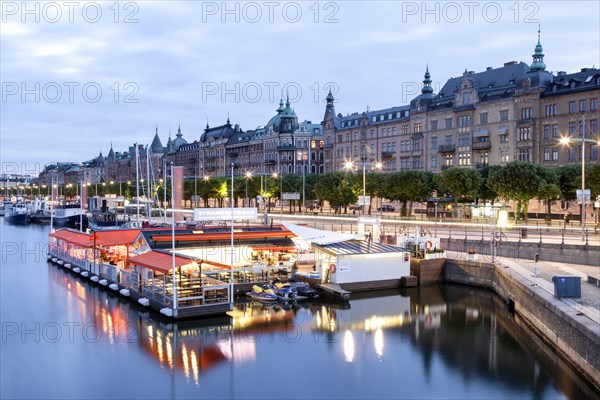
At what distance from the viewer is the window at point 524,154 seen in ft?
301

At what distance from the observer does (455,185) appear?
81.8m

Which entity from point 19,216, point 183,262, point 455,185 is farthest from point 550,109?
point 19,216

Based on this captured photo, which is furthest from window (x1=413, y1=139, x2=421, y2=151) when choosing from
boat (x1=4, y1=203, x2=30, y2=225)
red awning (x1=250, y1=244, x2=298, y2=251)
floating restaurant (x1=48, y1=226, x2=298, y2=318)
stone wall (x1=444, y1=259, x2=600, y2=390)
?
boat (x1=4, y1=203, x2=30, y2=225)

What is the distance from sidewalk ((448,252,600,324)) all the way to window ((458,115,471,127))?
178 ft

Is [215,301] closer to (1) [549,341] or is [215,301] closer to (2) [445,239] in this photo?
(1) [549,341]

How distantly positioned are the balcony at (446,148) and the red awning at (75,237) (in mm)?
66083

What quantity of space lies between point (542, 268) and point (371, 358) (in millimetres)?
19212

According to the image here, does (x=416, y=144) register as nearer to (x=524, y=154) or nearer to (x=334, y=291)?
(x=524, y=154)

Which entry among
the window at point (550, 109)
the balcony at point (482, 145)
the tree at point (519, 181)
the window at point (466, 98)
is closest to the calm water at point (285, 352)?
the tree at point (519, 181)

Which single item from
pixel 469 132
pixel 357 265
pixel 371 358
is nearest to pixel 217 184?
pixel 469 132

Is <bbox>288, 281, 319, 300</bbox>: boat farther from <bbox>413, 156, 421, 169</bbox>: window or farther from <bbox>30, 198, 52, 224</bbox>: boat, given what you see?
<bbox>30, 198, 52, 224</bbox>: boat

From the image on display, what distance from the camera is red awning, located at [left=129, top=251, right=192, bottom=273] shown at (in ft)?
119

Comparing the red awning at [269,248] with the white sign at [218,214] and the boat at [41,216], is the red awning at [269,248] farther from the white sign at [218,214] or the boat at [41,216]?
the boat at [41,216]

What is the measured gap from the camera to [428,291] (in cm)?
4512
